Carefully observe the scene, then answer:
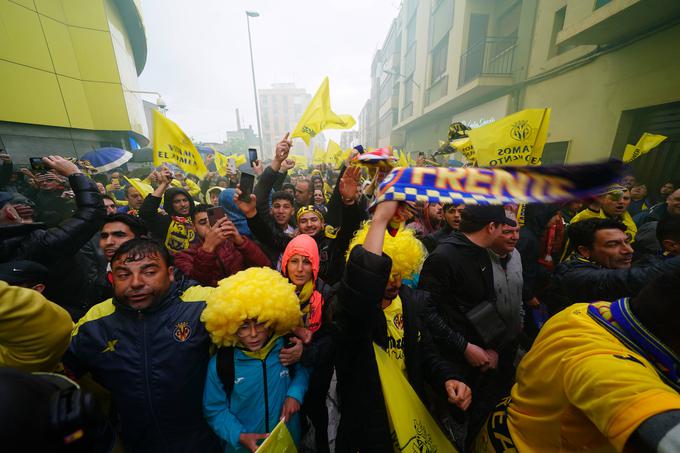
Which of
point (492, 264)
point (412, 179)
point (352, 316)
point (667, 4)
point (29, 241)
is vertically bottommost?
point (492, 264)

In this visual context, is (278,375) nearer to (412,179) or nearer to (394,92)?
(412,179)

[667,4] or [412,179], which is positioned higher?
[667,4]

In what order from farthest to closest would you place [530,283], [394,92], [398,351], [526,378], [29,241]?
[394,92], [530,283], [29,241], [398,351], [526,378]

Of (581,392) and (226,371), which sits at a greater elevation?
(581,392)

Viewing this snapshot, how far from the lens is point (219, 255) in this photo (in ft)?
8.18

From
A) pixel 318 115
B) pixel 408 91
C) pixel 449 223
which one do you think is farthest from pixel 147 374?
pixel 408 91

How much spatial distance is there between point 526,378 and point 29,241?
11.7ft

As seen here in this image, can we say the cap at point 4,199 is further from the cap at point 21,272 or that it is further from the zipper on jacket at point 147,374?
the zipper on jacket at point 147,374

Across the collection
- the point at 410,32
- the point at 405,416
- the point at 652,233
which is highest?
the point at 410,32

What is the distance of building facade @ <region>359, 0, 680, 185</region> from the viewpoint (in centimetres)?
530

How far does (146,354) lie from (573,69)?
1094 centimetres

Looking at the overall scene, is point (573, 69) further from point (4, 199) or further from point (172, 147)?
point (4, 199)

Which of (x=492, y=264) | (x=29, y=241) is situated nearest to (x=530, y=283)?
(x=492, y=264)

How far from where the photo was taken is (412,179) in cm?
103
